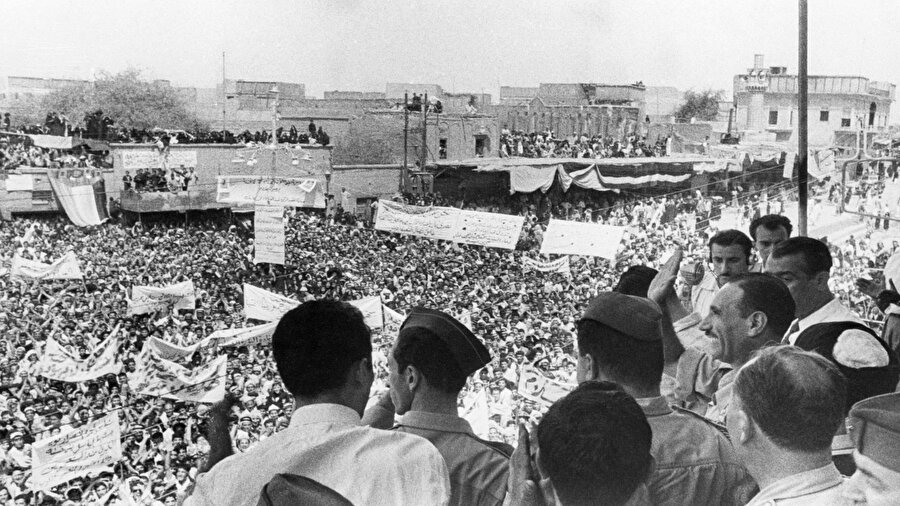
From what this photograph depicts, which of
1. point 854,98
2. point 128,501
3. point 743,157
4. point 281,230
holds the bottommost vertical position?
point 128,501

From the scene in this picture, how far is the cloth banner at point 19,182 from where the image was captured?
22125 millimetres

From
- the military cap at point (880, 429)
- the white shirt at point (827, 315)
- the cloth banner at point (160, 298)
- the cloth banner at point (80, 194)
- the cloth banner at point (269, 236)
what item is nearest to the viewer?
the military cap at point (880, 429)

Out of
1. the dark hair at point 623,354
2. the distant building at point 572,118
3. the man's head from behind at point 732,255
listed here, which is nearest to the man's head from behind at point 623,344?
the dark hair at point 623,354

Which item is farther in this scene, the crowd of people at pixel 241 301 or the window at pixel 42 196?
the window at pixel 42 196

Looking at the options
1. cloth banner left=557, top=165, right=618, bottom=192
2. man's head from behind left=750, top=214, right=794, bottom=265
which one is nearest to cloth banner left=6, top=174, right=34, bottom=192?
cloth banner left=557, top=165, right=618, bottom=192

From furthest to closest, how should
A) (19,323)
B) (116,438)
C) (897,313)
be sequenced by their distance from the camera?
(19,323), (116,438), (897,313)

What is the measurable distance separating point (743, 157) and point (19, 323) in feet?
60.3

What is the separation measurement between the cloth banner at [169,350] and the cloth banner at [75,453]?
2924 millimetres

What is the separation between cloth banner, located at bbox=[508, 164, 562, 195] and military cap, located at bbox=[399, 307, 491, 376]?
71.6ft

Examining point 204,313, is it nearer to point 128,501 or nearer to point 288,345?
point 128,501

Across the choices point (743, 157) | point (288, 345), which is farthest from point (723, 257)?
point (743, 157)

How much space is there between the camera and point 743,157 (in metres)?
25.2

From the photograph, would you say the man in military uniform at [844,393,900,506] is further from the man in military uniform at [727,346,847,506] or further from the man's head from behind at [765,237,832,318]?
the man's head from behind at [765,237,832,318]

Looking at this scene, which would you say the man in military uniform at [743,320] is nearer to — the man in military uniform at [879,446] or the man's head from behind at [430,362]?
the man's head from behind at [430,362]
